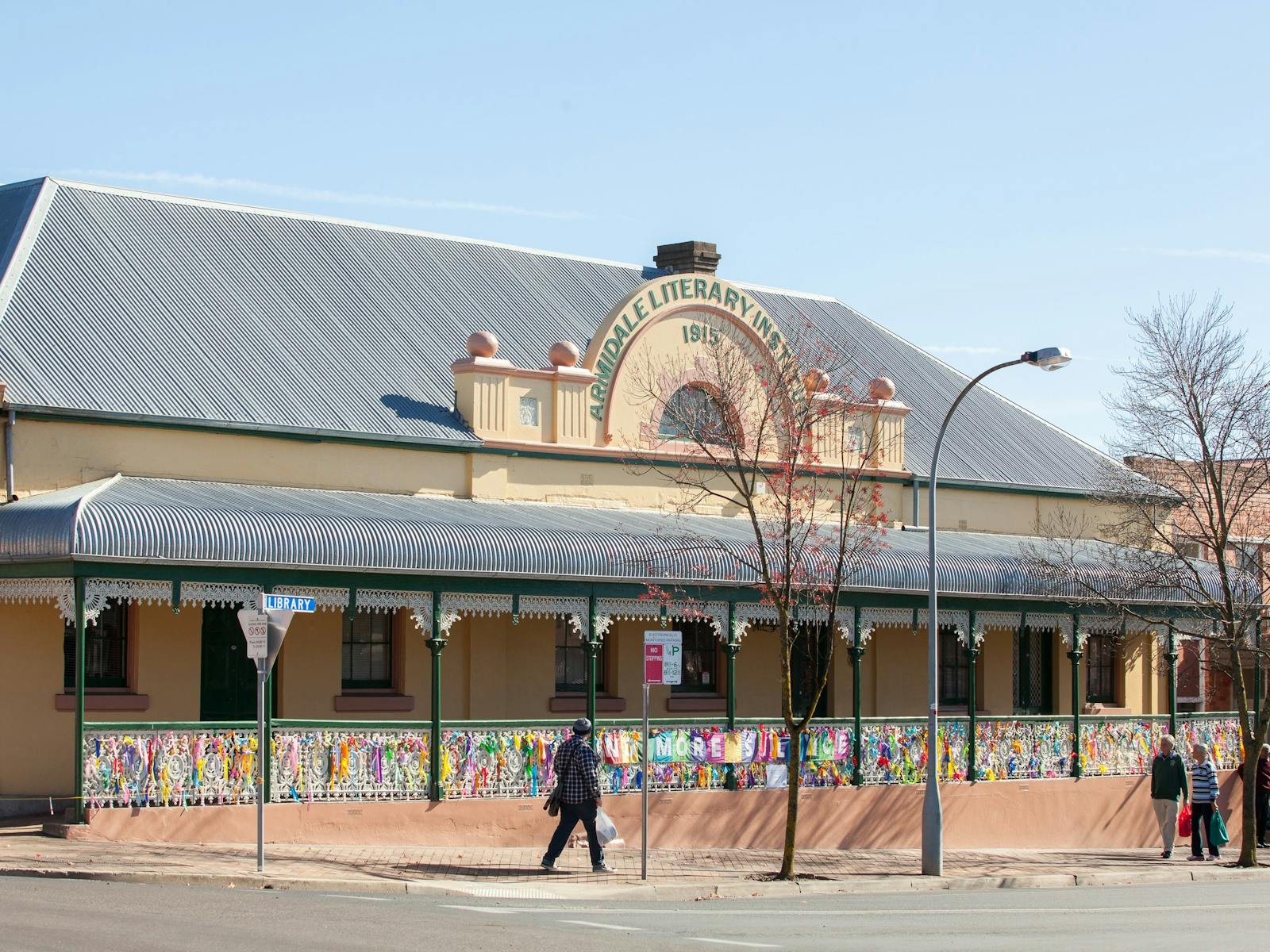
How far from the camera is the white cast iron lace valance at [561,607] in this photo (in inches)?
858

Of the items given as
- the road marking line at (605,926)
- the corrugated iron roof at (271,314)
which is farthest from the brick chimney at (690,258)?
the road marking line at (605,926)

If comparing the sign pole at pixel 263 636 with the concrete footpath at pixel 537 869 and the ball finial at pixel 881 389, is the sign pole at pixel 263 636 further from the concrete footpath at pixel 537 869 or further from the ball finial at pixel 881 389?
the ball finial at pixel 881 389

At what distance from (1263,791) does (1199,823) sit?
95.2 inches

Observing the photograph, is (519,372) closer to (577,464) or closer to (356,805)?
(577,464)

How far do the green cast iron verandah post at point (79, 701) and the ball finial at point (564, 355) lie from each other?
26.7ft

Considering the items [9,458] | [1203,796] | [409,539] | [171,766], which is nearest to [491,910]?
[171,766]

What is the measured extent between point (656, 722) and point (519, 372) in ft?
17.7

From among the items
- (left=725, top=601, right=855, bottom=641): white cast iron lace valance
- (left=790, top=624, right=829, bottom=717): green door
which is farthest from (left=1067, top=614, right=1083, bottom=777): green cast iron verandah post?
(left=725, top=601, right=855, bottom=641): white cast iron lace valance

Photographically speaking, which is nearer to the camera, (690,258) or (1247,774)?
(1247,774)

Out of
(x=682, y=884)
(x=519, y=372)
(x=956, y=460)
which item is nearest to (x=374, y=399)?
(x=519, y=372)

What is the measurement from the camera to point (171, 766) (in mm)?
18750

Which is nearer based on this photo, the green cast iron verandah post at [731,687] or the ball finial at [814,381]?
the ball finial at [814,381]

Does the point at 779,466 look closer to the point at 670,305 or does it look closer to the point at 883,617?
the point at 883,617

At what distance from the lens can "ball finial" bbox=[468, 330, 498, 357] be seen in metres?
24.5
